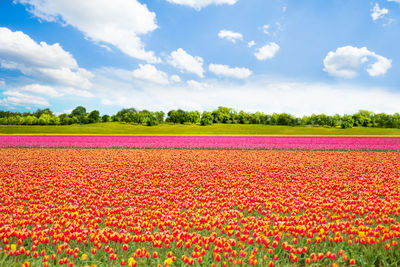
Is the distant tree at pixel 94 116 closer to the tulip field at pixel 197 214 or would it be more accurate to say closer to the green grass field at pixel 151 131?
the green grass field at pixel 151 131

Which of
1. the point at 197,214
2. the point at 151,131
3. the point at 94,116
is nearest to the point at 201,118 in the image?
the point at 94,116

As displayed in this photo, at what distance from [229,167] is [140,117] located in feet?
257

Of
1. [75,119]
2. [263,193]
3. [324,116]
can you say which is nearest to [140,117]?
[75,119]

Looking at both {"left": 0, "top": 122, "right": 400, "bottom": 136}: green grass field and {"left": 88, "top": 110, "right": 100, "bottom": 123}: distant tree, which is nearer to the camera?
{"left": 0, "top": 122, "right": 400, "bottom": 136}: green grass field

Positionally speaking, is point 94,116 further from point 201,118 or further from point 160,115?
point 201,118

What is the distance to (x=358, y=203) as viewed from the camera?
7262 mm

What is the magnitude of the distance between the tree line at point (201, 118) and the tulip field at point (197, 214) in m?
70.2

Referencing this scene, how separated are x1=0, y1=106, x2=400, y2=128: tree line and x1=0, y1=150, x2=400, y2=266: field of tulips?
232 ft

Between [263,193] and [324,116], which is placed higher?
[324,116]

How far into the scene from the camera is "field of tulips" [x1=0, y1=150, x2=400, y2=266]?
441cm

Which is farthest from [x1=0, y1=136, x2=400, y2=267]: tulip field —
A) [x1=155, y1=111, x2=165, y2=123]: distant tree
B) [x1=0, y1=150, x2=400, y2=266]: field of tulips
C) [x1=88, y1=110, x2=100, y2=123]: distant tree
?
[x1=155, y1=111, x2=165, y2=123]: distant tree

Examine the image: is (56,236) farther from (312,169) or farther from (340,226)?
(312,169)

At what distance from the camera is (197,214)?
233 inches

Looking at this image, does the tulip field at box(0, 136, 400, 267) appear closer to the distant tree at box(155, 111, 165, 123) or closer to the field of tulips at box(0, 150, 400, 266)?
the field of tulips at box(0, 150, 400, 266)
